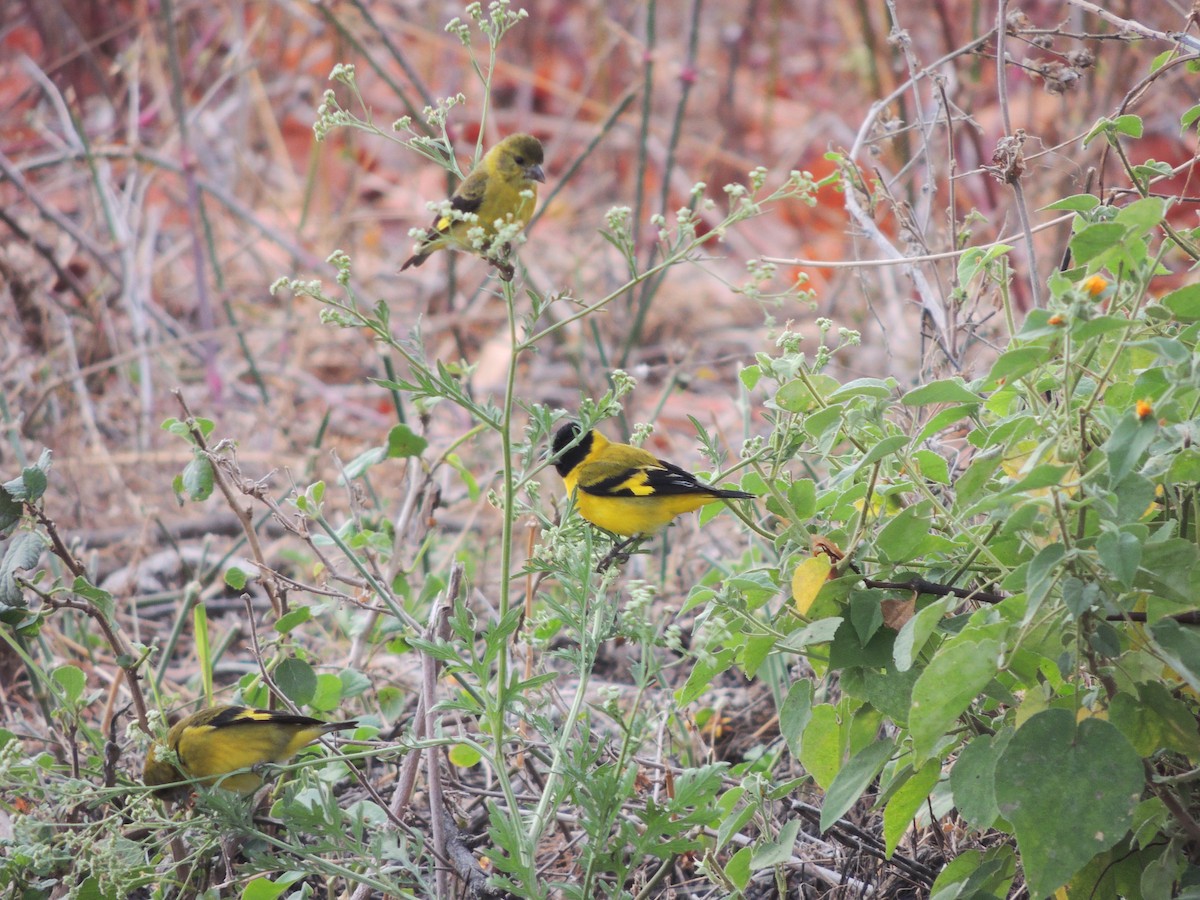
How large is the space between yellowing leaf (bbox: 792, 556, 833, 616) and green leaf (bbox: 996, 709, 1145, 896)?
0.37 meters

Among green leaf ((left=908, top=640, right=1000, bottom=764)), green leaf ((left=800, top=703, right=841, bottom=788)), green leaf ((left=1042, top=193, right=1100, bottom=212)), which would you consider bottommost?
green leaf ((left=800, top=703, right=841, bottom=788))

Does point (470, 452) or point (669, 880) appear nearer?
point (669, 880)

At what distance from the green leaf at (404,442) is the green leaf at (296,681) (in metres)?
0.54

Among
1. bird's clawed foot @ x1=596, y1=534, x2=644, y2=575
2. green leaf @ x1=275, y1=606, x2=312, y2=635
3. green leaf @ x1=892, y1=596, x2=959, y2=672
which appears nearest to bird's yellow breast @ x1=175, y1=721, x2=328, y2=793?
green leaf @ x1=275, y1=606, x2=312, y2=635

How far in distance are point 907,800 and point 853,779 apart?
0.10 meters

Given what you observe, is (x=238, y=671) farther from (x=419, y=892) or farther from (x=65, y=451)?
(x=65, y=451)

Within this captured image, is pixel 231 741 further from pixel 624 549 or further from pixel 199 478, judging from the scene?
pixel 624 549


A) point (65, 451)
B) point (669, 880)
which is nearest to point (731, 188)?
point (669, 880)

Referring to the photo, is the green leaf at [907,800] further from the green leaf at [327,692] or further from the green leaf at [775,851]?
the green leaf at [327,692]

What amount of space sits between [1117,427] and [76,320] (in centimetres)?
570

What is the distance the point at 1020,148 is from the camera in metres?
2.20

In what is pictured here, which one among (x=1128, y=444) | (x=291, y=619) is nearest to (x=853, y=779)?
(x=1128, y=444)

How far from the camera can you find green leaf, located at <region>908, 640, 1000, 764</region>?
156 cm

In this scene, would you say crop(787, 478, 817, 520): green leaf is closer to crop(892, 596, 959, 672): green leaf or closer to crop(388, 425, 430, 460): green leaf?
crop(892, 596, 959, 672): green leaf
